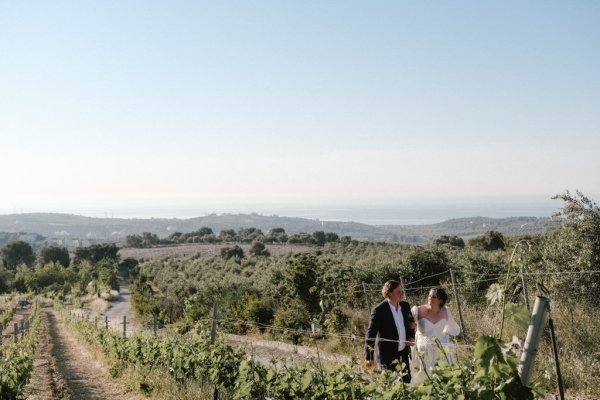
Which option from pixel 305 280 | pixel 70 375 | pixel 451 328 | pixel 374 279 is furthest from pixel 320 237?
pixel 451 328

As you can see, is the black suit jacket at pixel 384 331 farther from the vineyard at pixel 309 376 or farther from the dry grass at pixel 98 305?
the dry grass at pixel 98 305

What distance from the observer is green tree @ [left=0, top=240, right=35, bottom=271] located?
3442 inches

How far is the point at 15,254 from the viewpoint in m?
88.1

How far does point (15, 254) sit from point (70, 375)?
83585 millimetres

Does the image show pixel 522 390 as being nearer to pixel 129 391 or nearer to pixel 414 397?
pixel 414 397

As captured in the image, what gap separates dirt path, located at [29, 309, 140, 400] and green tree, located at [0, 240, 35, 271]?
238ft

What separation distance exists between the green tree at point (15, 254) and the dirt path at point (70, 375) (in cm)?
7255

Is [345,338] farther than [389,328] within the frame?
Yes

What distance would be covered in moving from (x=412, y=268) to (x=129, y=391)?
8984 mm

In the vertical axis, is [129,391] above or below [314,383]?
below

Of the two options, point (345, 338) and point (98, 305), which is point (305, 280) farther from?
point (98, 305)

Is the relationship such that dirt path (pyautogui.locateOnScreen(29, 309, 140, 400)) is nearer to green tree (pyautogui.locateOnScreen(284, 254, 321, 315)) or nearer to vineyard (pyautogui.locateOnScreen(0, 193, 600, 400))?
vineyard (pyautogui.locateOnScreen(0, 193, 600, 400))

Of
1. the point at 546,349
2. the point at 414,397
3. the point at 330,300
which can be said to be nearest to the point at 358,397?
the point at 414,397

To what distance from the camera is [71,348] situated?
21.5m
